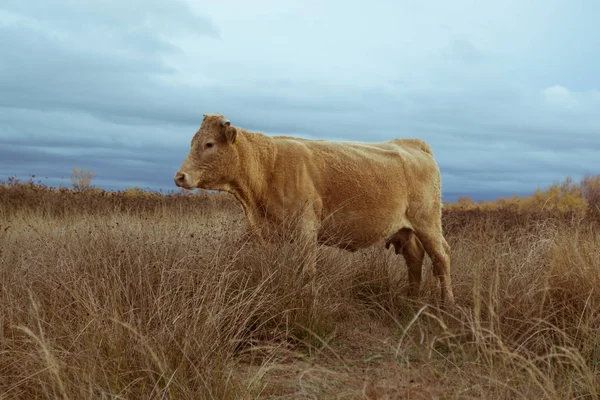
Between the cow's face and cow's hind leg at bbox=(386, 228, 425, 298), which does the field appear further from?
the cow's face

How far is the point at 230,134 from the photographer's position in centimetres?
643

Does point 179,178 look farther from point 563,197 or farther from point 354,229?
point 563,197

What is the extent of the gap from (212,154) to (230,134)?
28 centimetres

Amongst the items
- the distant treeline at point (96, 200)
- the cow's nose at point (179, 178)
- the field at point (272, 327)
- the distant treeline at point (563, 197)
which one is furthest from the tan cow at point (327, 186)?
the distant treeline at point (563, 197)

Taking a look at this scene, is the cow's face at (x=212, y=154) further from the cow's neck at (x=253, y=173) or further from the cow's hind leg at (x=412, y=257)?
the cow's hind leg at (x=412, y=257)

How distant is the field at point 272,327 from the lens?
152 inches

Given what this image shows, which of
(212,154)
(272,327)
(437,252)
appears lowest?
(272,327)

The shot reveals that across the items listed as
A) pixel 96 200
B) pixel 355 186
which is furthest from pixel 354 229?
pixel 96 200

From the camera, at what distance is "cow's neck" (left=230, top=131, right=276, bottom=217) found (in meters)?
6.57

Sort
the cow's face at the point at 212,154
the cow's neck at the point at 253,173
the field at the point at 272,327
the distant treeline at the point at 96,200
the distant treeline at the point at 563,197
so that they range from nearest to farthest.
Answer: the field at the point at 272,327 < the cow's face at the point at 212,154 < the cow's neck at the point at 253,173 < the distant treeline at the point at 96,200 < the distant treeline at the point at 563,197

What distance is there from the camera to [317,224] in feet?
21.5

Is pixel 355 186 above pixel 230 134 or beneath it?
beneath

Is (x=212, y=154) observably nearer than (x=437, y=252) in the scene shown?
Yes

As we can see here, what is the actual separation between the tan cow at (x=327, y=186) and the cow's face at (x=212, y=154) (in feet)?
0.03
